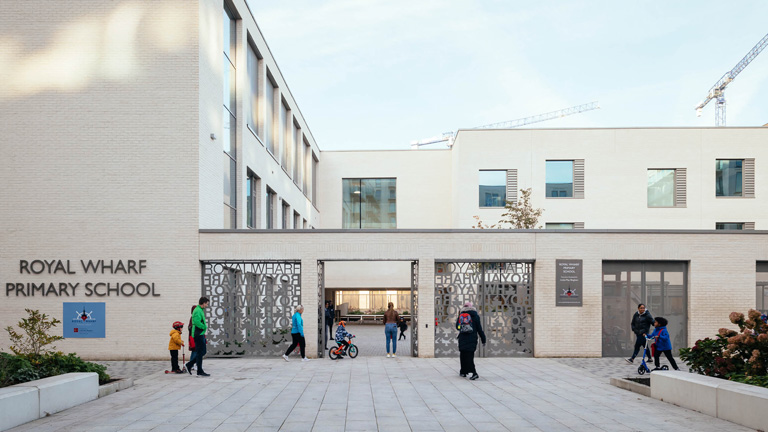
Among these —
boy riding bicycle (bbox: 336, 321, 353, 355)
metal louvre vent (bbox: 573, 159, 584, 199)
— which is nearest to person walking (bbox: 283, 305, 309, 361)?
boy riding bicycle (bbox: 336, 321, 353, 355)

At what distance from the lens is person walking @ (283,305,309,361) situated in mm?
16062

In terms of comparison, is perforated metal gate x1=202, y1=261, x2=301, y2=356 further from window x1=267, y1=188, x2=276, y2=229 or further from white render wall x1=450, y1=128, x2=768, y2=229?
white render wall x1=450, y1=128, x2=768, y2=229

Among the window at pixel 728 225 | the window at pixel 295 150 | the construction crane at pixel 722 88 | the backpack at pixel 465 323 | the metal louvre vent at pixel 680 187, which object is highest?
the construction crane at pixel 722 88

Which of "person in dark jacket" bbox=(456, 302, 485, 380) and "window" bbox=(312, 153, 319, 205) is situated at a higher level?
"window" bbox=(312, 153, 319, 205)

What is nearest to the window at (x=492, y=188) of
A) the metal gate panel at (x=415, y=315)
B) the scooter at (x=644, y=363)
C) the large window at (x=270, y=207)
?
the large window at (x=270, y=207)

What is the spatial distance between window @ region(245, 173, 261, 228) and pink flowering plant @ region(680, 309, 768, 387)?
50.6 feet

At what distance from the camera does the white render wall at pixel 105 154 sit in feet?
53.8

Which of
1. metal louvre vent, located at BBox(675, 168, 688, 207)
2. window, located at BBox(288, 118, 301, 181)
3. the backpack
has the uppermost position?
window, located at BBox(288, 118, 301, 181)

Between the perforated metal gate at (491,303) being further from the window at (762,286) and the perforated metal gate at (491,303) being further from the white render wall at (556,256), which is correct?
→ the window at (762,286)

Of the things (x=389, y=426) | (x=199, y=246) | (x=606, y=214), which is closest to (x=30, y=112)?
(x=199, y=246)

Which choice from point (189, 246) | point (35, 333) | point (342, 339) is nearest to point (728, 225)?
point (342, 339)

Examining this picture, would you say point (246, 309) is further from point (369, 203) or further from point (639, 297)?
point (369, 203)

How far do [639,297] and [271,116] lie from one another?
665 inches

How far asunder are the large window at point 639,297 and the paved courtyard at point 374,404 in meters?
3.38
